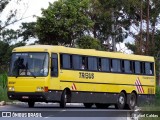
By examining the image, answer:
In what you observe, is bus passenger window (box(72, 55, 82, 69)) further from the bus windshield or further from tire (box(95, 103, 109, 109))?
tire (box(95, 103, 109, 109))

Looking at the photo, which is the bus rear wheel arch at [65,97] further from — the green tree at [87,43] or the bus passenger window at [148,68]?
the green tree at [87,43]

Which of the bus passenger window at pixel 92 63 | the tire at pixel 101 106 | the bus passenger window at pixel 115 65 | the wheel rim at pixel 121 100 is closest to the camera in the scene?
the bus passenger window at pixel 92 63

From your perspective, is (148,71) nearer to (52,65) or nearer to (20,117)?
(52,65)

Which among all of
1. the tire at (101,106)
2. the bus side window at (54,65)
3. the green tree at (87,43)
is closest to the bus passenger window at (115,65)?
the tire at (101,106)

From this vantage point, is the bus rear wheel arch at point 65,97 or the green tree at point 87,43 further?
the green tree at point 87,43

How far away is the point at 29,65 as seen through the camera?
25.2 metres

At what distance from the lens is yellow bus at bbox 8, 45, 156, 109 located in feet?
82.0

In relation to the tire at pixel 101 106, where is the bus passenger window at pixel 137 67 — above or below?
above

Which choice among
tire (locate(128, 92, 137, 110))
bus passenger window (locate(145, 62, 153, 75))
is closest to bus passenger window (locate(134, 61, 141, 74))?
bus passenger window (locate(145, 62, 153, 75))

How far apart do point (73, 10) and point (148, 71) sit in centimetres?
1462

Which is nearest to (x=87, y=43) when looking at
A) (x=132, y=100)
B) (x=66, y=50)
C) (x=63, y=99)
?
(x=132, y=100)

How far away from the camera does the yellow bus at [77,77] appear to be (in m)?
25.0

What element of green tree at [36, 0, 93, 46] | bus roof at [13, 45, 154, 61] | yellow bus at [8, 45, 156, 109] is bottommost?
yellow bus at [8, 45, 156, 109]

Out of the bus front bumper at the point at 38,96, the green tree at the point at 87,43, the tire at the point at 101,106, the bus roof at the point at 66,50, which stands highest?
the green tree at the point at 87,43
